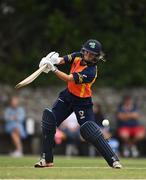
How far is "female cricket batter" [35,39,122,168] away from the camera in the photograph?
12547 mm

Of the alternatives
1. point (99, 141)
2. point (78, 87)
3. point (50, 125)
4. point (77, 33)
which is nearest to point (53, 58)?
point (78, 87)

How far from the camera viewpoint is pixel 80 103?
42.0 ft

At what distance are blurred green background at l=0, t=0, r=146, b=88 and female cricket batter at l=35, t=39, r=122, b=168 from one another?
12.1 m

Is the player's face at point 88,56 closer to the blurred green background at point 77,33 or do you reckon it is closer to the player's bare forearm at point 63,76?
the player's bare forearm at point 63,76

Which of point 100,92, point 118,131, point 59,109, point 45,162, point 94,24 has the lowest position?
point 45,162

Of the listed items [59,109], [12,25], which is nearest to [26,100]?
[12,25]

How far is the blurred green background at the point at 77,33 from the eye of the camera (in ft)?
82.7

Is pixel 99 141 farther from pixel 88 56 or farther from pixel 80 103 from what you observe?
pixel 88 56

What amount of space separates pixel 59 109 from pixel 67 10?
518 inches

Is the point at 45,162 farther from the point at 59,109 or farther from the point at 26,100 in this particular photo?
the point at 26,100

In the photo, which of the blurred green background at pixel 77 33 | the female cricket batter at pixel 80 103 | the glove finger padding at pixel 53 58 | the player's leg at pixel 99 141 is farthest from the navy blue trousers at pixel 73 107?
the blurred green background at pixel 77 33

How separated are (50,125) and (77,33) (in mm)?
12615

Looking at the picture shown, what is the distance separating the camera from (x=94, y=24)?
25812 millimetres

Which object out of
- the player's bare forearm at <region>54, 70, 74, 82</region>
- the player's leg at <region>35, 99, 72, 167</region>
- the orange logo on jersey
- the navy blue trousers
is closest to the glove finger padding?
the player's bare forearm at <region>54, 70, 74, 82</region>
